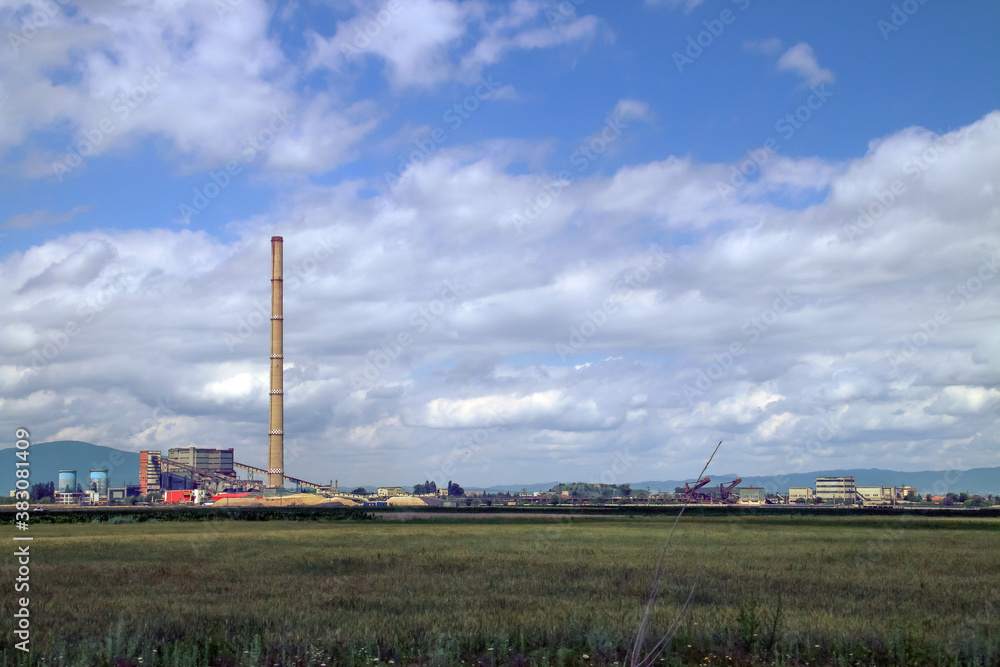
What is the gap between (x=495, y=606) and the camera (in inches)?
973

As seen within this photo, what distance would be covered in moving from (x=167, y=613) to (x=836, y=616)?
61.8 feet

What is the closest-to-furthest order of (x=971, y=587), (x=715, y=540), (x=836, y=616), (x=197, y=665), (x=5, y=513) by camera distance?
(x=197, y=665), (x=836, y=616), (x=971, y=587), (x=715, y=540), (x=5, y=513)

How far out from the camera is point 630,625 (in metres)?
21.2

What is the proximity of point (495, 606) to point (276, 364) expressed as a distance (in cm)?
16922

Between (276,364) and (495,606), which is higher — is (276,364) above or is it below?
above

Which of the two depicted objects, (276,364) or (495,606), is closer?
(495,606)

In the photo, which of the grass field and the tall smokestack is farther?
the tall smokestack

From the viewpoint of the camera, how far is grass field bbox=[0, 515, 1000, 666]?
61.4ft

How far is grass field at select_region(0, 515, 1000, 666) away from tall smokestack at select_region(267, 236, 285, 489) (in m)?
142

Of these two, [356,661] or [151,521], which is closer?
[356,661]

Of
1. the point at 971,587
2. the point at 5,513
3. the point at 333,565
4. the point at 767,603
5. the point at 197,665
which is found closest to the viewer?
the point at 197,665

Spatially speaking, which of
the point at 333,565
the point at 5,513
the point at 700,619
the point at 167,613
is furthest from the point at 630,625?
the point at 5,513

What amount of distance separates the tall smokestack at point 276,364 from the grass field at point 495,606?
14186 centimetres

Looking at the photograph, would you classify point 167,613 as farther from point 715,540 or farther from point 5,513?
point 5,513
